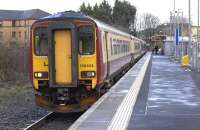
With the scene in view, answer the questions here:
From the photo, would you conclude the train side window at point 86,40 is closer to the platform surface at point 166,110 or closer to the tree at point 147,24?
the platform surface at point 166,110

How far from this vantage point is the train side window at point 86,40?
1689cm

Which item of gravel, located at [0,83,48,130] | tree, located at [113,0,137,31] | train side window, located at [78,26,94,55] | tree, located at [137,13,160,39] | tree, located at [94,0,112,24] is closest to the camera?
gravel, located at [0,83,48,130]

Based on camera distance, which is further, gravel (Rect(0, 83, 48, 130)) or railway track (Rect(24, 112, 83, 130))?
gravel (Rect(0, 83, 48, 130))

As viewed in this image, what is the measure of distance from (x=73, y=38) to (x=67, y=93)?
65.6 inches

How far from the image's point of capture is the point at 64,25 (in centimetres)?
1656

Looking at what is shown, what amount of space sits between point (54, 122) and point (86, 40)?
2683 millimetres

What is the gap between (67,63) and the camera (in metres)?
16.7

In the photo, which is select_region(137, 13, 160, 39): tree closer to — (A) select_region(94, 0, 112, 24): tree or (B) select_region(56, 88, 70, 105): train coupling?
(A) select_region(94, 0, 112, 24): tree

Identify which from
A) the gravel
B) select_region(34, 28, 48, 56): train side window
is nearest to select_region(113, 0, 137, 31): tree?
the gravel

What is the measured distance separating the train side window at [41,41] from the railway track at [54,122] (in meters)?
1.99

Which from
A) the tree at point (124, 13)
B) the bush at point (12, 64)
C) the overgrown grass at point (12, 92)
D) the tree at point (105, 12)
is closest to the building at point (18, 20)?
the tree at point (105, 12)

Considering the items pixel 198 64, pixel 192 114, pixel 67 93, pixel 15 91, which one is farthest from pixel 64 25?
pixel 198 64

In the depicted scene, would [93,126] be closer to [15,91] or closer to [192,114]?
[192,114]

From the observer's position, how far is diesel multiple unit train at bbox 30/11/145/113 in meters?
16.6
